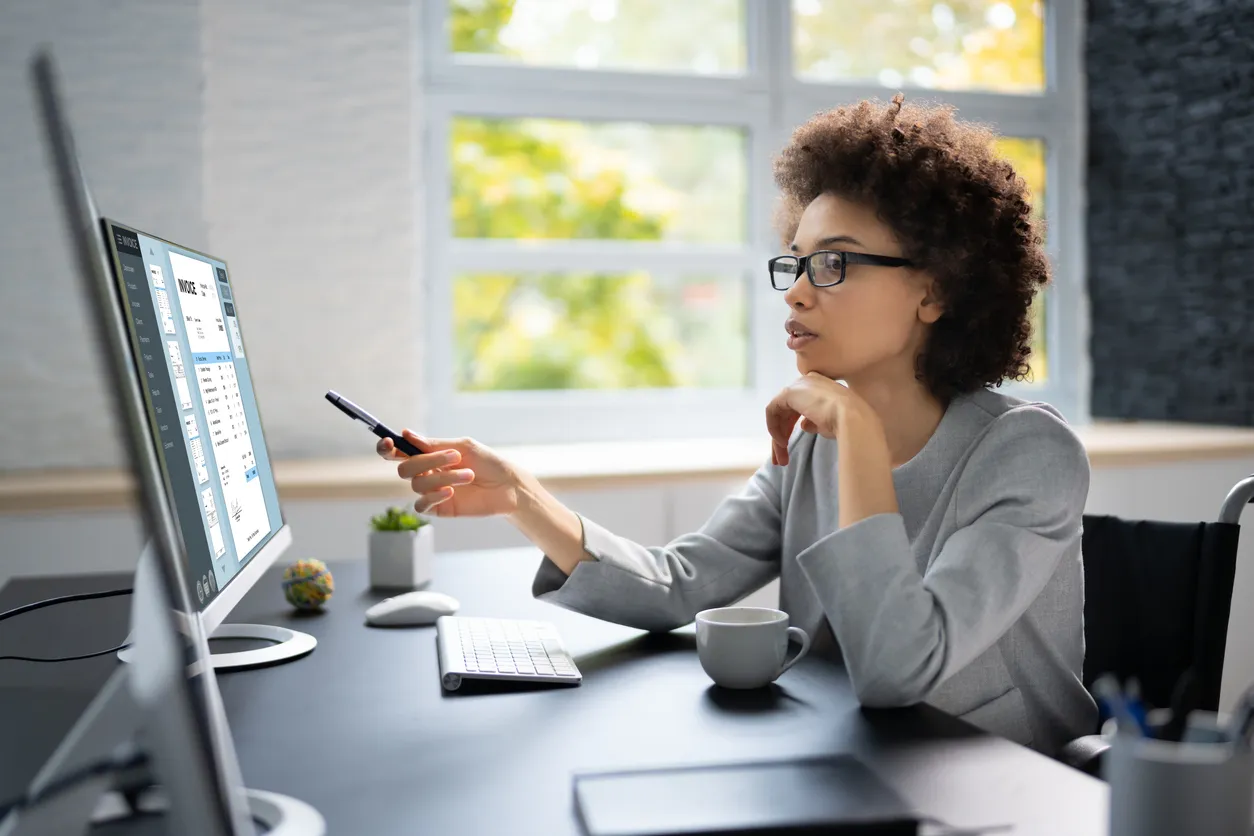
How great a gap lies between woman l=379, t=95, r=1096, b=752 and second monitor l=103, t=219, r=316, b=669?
0.20 metres

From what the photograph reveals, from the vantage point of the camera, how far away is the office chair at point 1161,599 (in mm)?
1322

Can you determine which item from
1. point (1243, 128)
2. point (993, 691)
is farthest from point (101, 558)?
point (1243, 128)

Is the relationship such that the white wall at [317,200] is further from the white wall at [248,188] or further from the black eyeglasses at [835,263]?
the black eyeglasses at [835,263]

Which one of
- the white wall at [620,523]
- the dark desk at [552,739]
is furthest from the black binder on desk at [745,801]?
the white wall at [620,523]

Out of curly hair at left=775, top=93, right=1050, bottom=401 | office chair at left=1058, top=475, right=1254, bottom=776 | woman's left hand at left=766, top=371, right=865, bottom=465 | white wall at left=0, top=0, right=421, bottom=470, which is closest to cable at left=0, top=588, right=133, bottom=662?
woman's left hand at left=766, top=371, right=865, bottom=465

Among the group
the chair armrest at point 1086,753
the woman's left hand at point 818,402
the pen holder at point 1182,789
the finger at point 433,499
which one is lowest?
the chair armrest at point 1086,753

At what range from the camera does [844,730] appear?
976mm

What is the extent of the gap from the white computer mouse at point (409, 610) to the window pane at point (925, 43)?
2463 mm

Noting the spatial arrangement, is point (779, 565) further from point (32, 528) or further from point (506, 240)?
point (506, 240)

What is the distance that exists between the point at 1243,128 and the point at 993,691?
2.61 metres

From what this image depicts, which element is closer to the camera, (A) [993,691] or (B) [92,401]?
(A) [993,691]

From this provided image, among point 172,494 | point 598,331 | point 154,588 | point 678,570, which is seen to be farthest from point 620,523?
point 154,588

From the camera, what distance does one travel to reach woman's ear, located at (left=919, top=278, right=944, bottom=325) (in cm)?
140

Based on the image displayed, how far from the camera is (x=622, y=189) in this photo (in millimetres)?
3270
